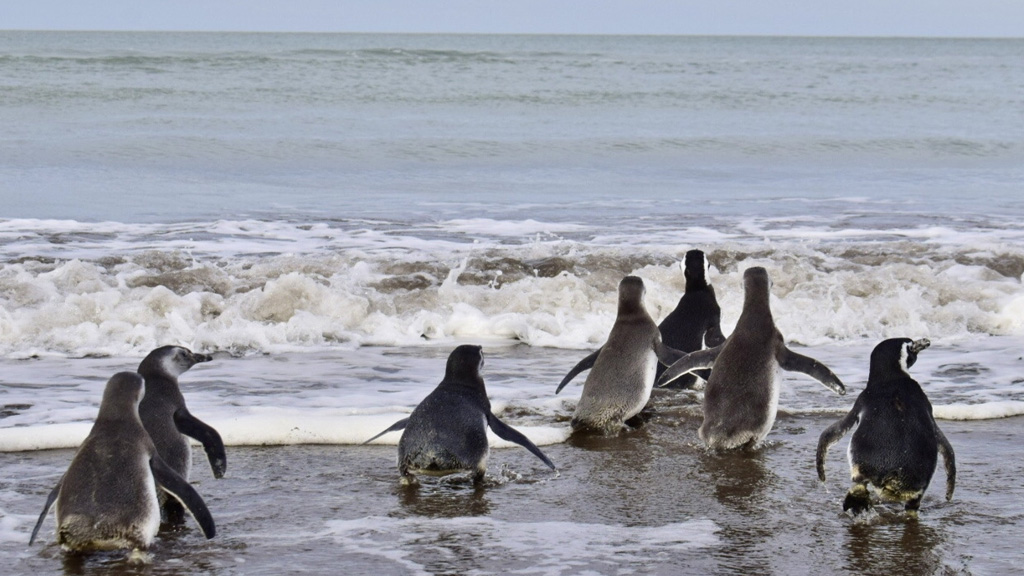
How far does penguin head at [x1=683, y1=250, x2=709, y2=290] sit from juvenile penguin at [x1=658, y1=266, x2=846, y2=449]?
140 cm

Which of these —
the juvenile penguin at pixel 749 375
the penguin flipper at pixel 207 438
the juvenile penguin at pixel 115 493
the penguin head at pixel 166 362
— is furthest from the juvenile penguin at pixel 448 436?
the juvenile penguin at pixel 115 493

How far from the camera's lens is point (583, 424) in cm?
565

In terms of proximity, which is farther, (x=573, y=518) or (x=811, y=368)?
(x=811, y=368)

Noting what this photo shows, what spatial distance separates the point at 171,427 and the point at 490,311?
4597mm

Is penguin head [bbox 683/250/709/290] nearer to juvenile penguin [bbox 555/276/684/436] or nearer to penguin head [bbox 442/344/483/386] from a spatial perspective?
juvenile penguin [bbox 555/276/684/436]

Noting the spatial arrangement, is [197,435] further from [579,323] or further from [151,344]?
[579,323]

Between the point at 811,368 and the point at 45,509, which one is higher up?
the point at 811,368

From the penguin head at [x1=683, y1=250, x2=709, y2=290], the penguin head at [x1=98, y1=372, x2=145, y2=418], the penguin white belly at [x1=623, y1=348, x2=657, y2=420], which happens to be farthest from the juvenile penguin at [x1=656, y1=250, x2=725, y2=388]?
the penguin head at [x1=98, y1=372, x2=145, y2=418]

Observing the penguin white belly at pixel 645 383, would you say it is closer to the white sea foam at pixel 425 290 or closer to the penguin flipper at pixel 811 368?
the penguin flipper at pixel 811 368

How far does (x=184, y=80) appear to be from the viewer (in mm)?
33406

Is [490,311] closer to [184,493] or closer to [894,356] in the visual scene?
[894,356]

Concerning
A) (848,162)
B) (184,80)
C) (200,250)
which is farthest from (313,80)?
(200,250)

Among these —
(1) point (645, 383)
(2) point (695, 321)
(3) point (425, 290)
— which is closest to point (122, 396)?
(1) point (645, 383)

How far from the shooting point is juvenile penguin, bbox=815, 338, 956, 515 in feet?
14.0
